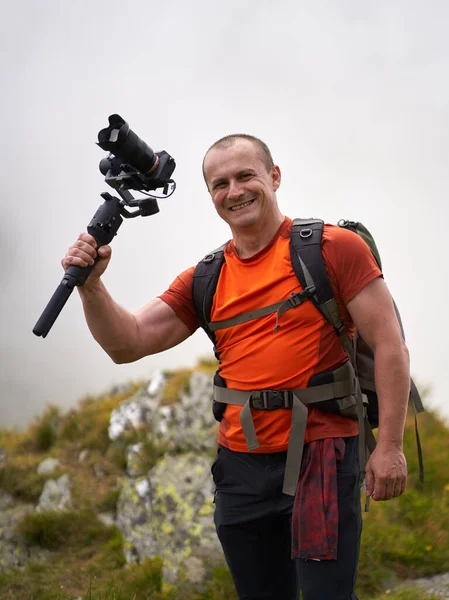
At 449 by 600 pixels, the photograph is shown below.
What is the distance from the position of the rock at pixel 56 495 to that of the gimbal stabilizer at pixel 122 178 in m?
6.34

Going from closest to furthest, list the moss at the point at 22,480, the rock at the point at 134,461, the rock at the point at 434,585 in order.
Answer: the rock at the point at 434,585 → the rock at the point at 134,461 → the moss at the point at 22,480

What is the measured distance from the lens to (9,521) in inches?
→ 337

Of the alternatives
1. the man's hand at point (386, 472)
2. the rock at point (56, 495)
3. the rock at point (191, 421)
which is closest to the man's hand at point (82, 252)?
the man's hand at point (386, 472)

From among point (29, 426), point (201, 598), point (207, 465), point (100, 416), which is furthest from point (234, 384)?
point (29, 426)

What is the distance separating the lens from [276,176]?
13.1 ft

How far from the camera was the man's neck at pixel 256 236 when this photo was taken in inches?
146

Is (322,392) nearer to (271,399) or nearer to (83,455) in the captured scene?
(271,399)

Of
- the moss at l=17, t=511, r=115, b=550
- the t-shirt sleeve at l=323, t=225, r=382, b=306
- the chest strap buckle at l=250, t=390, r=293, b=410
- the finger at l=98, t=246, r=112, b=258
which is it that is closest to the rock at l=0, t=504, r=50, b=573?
the moss at l=17, t=511, r=115, b=550

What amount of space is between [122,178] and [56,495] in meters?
6.92

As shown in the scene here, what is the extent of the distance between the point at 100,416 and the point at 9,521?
2336mm

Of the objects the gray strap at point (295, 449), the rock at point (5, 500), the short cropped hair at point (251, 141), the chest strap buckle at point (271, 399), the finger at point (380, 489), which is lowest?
the rock at point (5, 500)

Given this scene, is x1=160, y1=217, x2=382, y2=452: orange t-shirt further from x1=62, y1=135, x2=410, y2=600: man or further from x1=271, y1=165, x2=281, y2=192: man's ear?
x1=271, y1=165, x2=281, y2=192: man's ear

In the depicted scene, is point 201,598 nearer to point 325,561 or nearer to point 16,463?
point 325,561

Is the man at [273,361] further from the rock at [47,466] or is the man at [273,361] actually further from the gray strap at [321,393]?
the rock at [47,466]
